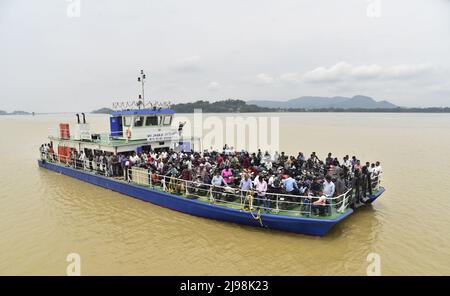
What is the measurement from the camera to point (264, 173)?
1145cm

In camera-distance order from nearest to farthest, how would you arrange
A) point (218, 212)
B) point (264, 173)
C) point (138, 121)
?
point (218, 212)
point (264, 173)
point (138, 121)

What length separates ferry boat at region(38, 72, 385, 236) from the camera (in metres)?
9.51

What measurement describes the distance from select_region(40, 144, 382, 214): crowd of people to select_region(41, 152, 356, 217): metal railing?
0.07 m

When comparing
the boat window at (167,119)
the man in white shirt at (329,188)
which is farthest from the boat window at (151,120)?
the man in white shirt at (329,188)

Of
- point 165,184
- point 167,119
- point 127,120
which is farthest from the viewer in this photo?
point 167,119

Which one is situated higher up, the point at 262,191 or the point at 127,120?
the point at 127,120

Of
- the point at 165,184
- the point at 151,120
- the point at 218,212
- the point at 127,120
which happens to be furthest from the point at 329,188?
the point at 127,120

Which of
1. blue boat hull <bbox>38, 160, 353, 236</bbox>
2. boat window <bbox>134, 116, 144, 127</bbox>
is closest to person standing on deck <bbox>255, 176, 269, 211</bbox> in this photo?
blue boat hull <bbox>38, 160, 353, 236</bbox>

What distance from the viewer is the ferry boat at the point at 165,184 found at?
951 cm

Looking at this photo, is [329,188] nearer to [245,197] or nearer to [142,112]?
[245,197]

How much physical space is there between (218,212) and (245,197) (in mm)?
1199

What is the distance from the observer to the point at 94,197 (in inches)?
577
